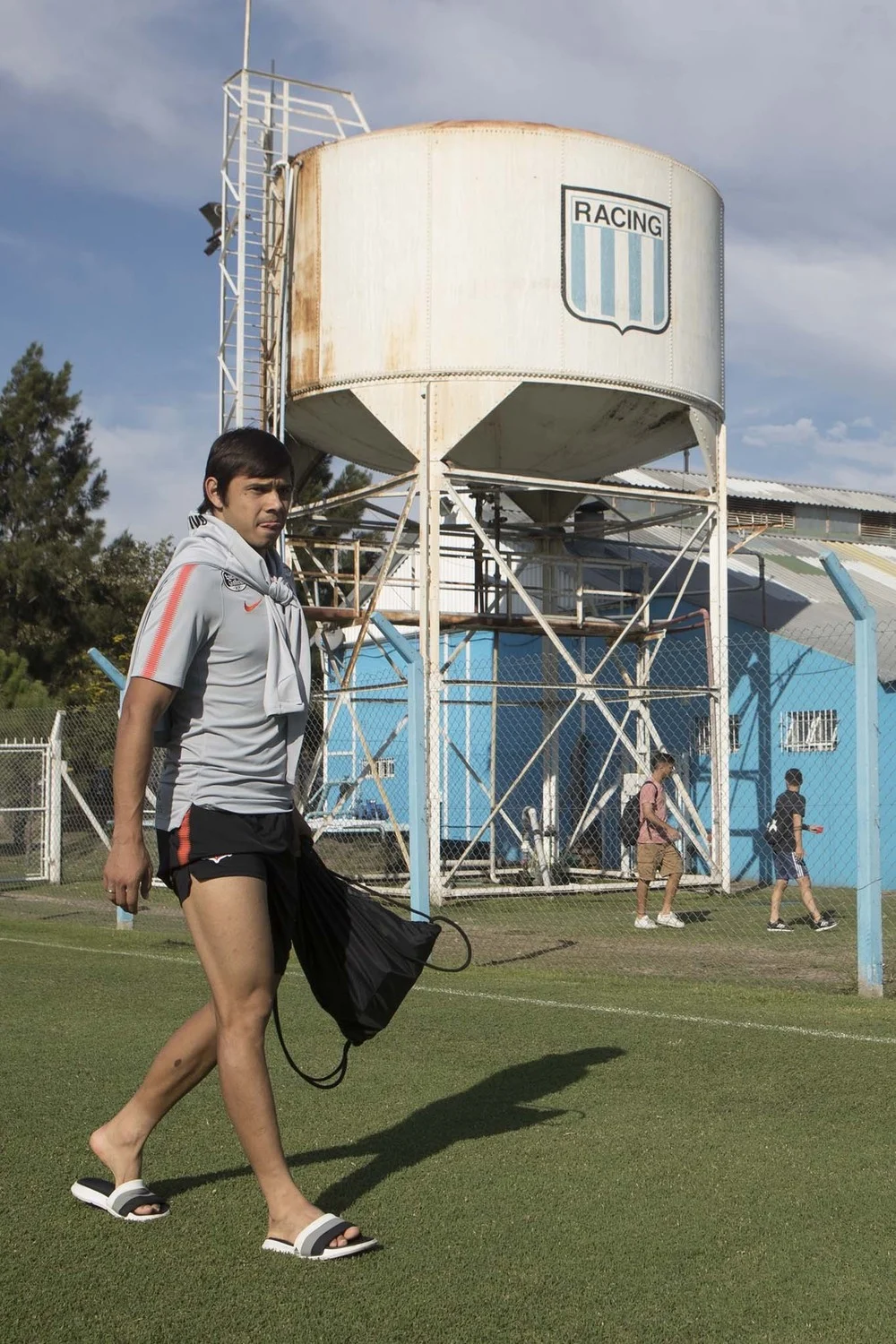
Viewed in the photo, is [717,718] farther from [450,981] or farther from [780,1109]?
[780,1109]

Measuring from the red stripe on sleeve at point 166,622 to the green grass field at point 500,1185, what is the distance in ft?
4.85

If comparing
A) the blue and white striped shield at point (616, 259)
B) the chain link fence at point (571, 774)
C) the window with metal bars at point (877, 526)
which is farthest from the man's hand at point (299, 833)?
the window with metal bars at point (877, 526)

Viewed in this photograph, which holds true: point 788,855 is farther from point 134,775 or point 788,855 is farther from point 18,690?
point 18,690

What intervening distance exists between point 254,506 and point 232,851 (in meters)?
0.96

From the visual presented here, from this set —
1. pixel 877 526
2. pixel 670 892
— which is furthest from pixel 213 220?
pixel 877 526

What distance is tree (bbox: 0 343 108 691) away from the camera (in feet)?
127

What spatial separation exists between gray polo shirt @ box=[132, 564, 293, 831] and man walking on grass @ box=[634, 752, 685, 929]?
1125 cm

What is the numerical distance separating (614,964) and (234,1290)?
797 centimetres

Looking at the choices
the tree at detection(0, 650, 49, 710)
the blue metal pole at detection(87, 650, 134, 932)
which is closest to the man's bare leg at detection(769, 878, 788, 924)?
the blue metal pole at detection(87, 650, 134, 932)

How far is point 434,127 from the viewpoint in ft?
59.4

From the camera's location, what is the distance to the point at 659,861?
15.5 m

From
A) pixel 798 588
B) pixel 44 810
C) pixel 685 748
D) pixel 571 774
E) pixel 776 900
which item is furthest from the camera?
pixel 798 588

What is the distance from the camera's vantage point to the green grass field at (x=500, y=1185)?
3.41m

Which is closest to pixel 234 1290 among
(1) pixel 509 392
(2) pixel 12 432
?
(1) pixel 509 392
